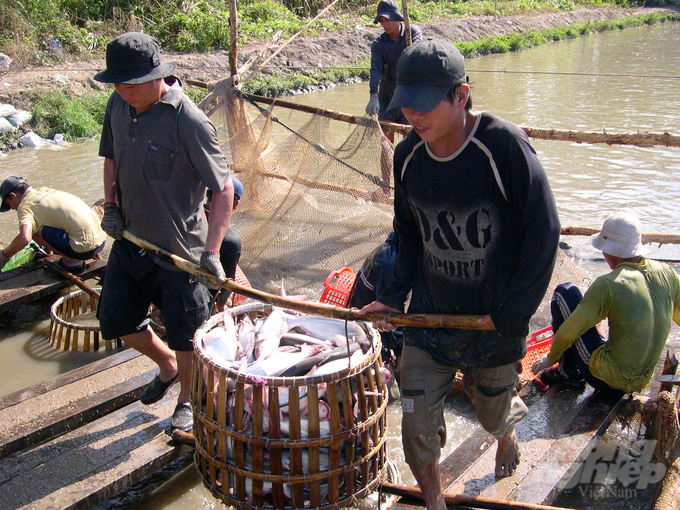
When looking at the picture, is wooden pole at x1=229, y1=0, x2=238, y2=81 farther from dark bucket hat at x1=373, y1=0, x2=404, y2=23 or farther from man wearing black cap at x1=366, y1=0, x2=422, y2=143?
dark bucket hat at x1=373, y1=0, x2=404, y2=23

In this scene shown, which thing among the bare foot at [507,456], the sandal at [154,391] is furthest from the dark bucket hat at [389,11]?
the bare foot at [507,456]

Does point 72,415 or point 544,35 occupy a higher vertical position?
point 544,35

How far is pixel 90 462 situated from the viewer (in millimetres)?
2891

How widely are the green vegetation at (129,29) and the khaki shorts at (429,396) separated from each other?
1135 centimetres

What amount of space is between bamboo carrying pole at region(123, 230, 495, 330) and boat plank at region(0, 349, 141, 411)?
1188 mm

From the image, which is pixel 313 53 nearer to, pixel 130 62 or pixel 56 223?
pixel 56 223

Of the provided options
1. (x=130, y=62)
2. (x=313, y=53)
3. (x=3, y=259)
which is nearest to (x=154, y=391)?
(x=130, y=62)

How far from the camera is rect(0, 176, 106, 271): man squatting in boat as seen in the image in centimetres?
502

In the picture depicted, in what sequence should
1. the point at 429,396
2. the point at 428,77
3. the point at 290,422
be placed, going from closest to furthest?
1. the point at 428,77
2. the point at 290,422
3. the point at 429,396

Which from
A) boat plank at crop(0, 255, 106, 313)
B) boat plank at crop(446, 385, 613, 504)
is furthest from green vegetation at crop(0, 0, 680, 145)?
boat plank at crop(446, 385, 613, 504)

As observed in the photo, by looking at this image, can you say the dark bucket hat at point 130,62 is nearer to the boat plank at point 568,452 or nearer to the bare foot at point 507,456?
the bare foot at point 507,456

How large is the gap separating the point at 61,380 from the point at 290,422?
211cm

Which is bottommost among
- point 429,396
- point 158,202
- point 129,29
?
point 429,396

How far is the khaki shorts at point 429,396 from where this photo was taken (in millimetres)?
2391
